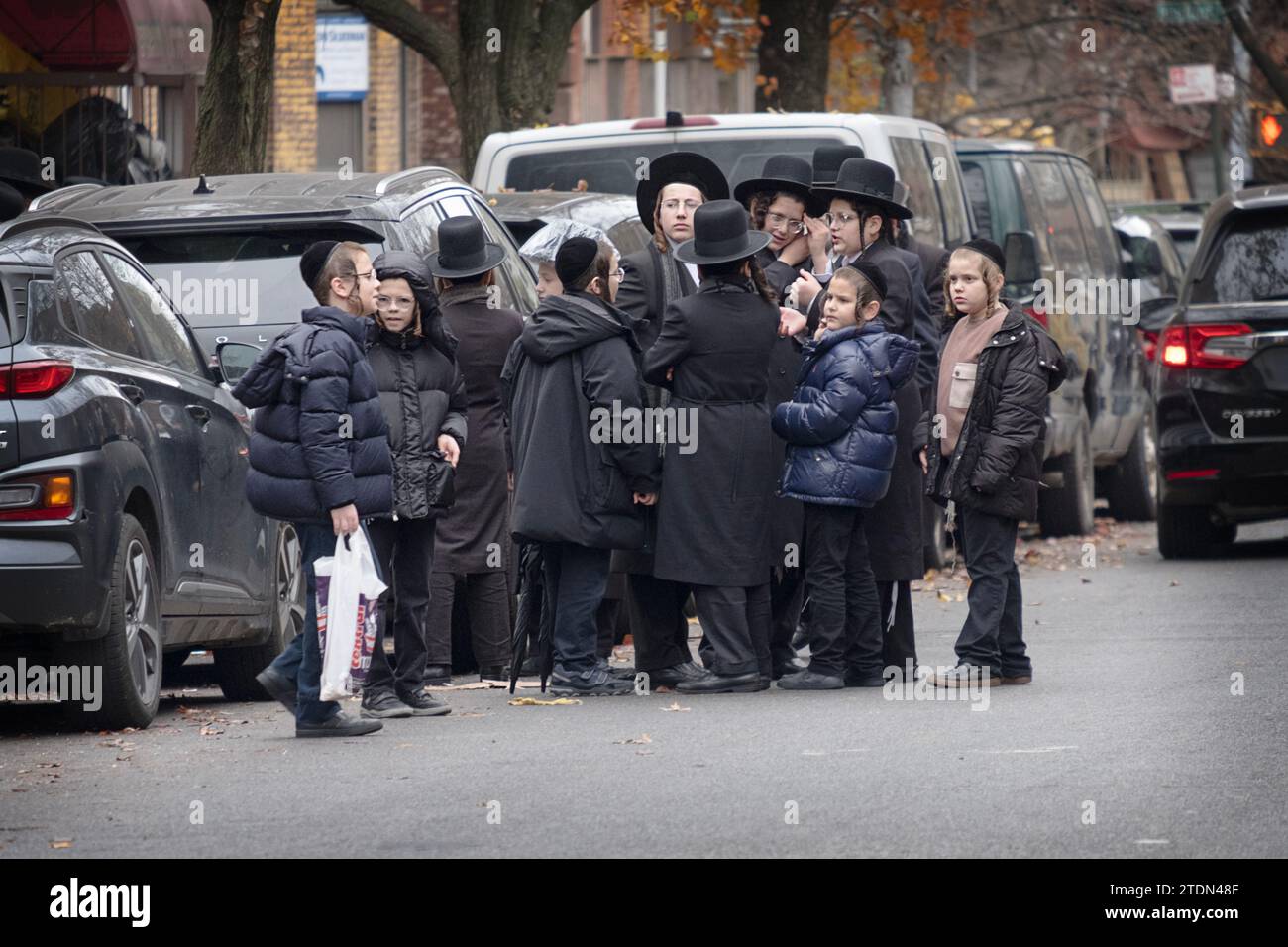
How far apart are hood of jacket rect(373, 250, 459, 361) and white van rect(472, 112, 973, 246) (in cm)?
472

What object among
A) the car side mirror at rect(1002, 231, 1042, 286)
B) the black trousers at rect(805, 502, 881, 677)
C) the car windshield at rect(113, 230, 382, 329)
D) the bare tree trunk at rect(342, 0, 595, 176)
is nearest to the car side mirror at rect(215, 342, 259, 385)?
the car windshield at rect(113, 230, 382, 329)

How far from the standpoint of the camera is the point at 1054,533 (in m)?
18.2

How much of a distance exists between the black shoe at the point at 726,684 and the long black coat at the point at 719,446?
1.20 feet

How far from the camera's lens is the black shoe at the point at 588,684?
410 inches

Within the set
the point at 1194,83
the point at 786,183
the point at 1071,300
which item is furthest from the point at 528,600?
the point at 1194,83

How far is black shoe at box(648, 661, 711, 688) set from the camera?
10.6 metres

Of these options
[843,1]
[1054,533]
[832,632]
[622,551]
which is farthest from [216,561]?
[843,1]

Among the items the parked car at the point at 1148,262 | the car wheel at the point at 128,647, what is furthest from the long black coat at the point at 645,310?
the parked car at the point at 1148,262

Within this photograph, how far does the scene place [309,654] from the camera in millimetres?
9156

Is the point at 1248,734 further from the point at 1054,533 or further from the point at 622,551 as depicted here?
the point at 1054,533

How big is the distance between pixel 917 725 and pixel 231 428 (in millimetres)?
3072

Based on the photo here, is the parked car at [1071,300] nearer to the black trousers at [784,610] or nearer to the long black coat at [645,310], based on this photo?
the black trousers at [784,610]

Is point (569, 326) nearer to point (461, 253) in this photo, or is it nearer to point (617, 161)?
point (461, 253)

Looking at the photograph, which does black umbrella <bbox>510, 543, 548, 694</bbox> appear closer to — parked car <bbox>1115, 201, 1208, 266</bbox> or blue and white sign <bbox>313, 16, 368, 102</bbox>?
parked car <bbox>1115, 201, 1208, 266</bbox>
